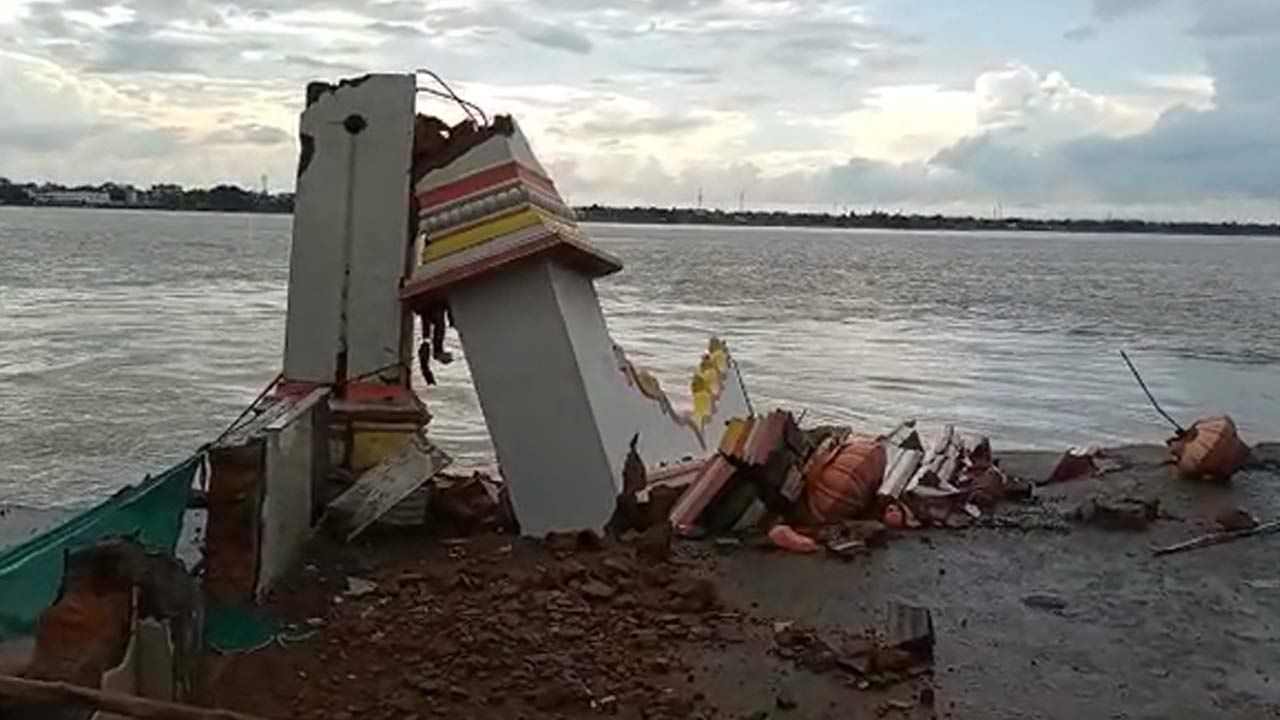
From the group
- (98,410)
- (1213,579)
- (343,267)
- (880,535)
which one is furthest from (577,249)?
(98,410)

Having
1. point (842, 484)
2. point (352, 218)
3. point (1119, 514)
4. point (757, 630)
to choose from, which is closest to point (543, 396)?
point (352, 218)

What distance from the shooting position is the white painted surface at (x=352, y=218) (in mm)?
8250

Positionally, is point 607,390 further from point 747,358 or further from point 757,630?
point 747,358

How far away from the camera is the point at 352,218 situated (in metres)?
8.30

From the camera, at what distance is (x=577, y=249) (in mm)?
7883

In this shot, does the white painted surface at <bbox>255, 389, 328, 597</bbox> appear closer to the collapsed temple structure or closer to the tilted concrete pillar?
the collapsed temple structure

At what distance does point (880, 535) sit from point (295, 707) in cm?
352

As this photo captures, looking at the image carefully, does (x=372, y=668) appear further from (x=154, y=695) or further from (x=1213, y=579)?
(x=1213, y=579)

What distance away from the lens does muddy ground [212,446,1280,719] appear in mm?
5379

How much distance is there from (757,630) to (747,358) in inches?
942

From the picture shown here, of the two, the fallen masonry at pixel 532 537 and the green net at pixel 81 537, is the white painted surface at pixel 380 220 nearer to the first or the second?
the fallen masonry at pixel 532 537

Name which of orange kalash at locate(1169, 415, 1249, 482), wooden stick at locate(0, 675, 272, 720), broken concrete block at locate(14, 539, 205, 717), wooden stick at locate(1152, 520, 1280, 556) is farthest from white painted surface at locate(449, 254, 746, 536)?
wooden stick at locate(0, 675, 272, 720)

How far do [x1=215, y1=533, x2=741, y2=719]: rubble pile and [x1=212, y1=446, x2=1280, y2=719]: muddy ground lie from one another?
1 cm

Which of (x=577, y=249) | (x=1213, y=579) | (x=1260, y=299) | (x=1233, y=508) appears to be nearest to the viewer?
(x=1213, y=579)
